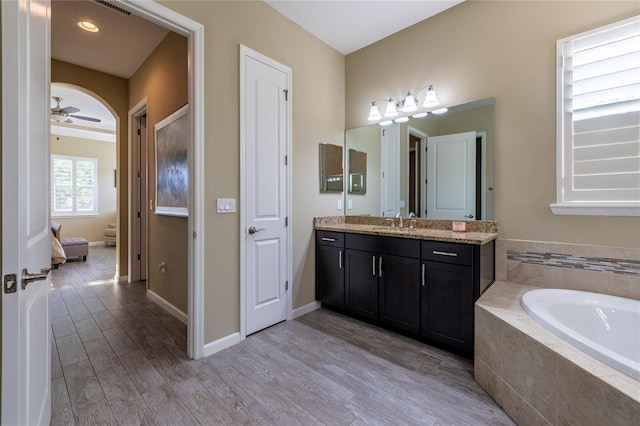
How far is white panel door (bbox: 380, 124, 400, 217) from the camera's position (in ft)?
10.1

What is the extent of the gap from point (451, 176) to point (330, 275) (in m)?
1.52

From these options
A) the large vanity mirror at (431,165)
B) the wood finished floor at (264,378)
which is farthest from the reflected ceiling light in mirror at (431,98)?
the wood finished floor at (264,378)

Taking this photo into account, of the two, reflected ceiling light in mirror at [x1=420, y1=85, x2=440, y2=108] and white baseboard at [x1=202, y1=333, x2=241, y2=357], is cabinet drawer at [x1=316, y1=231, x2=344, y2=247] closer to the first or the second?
white baseboard at [x1=202, y1=333, x2=241, y2=357]

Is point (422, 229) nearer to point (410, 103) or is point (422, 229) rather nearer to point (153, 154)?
point (410, 103)

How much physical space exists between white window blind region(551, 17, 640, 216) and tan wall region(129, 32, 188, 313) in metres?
3.13

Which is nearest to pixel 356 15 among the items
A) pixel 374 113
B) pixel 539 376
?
pixel 374 113

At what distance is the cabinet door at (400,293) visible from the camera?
233 centimetres

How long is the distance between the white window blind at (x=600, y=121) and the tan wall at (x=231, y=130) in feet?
6.91

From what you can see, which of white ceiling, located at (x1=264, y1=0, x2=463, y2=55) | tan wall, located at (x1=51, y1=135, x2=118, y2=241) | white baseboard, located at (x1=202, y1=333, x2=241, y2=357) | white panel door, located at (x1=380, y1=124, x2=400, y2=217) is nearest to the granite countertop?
white panel door, located at (x1=380, y1=124, x2=400, y2=217)

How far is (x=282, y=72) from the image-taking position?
2.73 metres

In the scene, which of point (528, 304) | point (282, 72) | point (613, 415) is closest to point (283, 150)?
point (282, 72)

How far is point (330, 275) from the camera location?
297 centimetres

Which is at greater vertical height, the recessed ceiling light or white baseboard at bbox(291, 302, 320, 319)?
the recessed ceiling light

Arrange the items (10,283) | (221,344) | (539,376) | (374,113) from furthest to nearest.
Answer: (374,113)
(221,344)
(539,376)
(10,283)
